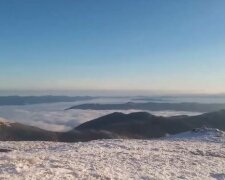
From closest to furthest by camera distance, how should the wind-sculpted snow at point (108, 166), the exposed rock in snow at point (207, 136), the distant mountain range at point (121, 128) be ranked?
the wind-sculpted snow at point (108, 166) → the exposed rock in snow at point (207, 136) → the distant mountain range at point (121, 128)

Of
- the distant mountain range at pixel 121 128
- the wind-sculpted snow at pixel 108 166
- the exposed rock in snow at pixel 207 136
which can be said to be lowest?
the distant mountain range at pixel 121 128

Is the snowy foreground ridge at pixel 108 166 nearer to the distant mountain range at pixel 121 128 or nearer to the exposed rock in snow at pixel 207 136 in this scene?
the exposed rock in snow at pixel 207 136

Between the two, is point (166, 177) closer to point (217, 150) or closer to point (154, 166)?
point (154, 166)

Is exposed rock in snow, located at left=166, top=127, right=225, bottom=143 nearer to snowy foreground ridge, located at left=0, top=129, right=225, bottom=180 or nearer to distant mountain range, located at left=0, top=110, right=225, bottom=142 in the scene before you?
snowy foreground ridge, located at left=0, top=129, right=225, bottom=180

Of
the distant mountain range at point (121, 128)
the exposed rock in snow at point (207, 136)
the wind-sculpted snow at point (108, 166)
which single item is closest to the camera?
the wind-sculpted snow at point (108, 166)

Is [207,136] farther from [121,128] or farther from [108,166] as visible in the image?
[121,128]

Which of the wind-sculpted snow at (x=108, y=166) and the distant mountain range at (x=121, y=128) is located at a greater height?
the wind-sculpted snow at (x=108, y=166)

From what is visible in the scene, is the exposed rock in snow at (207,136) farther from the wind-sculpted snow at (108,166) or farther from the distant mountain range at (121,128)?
the distant mountain range at (121,128)

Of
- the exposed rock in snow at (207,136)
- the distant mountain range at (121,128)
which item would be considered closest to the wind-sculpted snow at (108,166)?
the exposed rock in snow at (207,136)

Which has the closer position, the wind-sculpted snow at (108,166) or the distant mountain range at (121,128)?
the wind-sculpted snow at (108,166)
